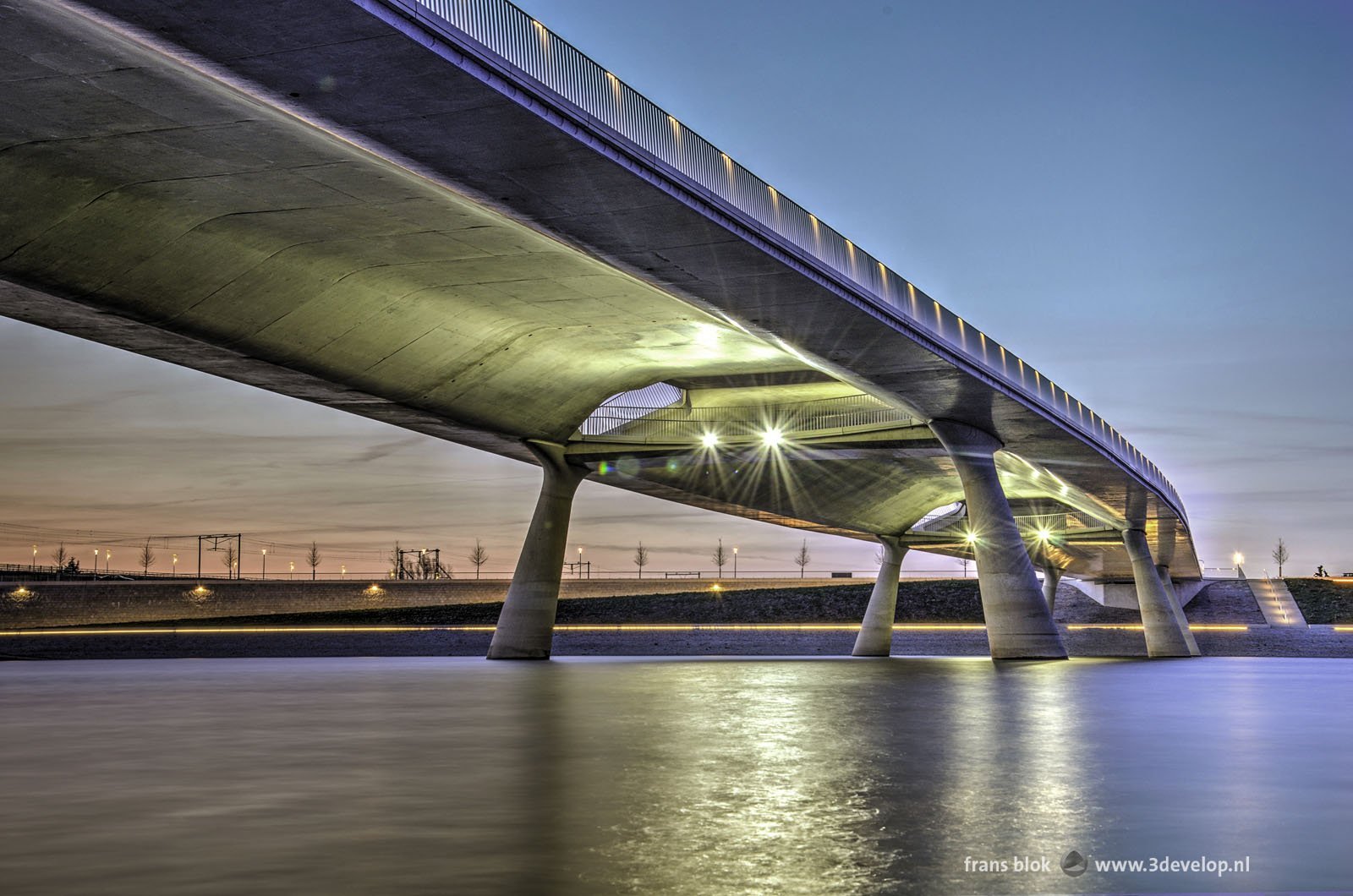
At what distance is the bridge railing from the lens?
1888 centimetres

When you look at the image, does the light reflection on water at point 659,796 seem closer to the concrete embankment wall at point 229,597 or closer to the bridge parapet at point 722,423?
the bridge parapet at point 722,423

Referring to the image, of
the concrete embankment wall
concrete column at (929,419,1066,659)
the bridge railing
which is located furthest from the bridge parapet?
the concrete embankment wall

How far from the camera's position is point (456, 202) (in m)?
27.0

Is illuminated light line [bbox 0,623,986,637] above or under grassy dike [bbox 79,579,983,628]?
under

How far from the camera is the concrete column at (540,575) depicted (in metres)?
48.0

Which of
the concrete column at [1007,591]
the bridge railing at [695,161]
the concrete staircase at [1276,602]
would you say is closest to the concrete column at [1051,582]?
the concrete staircase at [1276,602]

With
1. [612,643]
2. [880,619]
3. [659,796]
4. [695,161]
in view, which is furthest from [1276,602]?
[659,796]

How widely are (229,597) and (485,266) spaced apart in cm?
5935

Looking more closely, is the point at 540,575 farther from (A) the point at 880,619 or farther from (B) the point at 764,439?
(A) the point at 880,619

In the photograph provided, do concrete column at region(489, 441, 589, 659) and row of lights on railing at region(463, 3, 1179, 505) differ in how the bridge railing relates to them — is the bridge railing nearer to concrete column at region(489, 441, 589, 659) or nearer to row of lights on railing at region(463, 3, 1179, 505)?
row of lights on railing at region(463, 3, 1179, 505)

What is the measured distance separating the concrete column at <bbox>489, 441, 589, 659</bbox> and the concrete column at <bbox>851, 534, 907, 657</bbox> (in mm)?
24631

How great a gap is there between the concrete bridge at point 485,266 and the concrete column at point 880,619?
16.4 metres

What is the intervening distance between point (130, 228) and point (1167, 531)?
206 feet

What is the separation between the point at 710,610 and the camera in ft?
318
